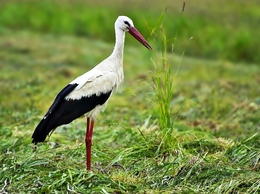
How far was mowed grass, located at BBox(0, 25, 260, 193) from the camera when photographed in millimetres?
5234

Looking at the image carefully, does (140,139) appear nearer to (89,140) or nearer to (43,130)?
(89,140)

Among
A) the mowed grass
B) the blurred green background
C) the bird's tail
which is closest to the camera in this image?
the mowed grass

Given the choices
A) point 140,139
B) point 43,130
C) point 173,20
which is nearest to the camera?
point 43,130

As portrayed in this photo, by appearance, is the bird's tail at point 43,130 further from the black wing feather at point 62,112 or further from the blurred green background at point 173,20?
the blurred green background at point 173,20

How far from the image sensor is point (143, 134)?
6555 mm

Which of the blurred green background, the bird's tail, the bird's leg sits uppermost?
the bird's tail

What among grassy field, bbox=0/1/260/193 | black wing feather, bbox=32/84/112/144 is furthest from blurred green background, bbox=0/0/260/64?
black wing feather, bbox=32/84/112/144

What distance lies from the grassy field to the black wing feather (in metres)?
0.25

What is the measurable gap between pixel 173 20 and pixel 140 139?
32.2 feet

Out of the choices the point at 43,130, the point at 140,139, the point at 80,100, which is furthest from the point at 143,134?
the point at 43,130

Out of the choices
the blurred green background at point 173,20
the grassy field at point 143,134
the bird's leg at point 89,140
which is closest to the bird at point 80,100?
the bird's leg at point 89,140

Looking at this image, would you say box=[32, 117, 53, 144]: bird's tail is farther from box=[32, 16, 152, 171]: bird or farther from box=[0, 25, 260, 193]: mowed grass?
box=[0, 25, 260, 193]: mowed grass

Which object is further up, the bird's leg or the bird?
the bird

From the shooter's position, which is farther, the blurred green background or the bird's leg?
the blurred green background
